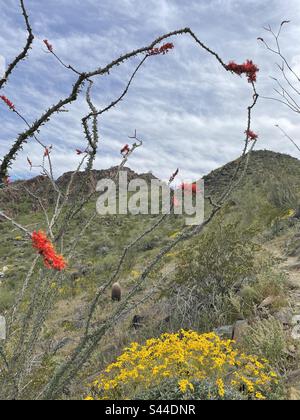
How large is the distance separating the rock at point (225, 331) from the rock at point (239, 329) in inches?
2.9

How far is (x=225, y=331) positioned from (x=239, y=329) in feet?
0.69

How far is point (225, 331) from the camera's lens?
Answer: 5.44 meters

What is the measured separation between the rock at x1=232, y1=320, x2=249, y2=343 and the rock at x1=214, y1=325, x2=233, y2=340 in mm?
73

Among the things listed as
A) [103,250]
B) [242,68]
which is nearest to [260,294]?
[242,68]

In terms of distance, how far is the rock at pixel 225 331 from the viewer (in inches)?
212

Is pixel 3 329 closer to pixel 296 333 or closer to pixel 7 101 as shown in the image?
pixel 7 101

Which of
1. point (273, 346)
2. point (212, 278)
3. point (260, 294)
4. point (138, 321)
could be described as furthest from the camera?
point (138, 321)

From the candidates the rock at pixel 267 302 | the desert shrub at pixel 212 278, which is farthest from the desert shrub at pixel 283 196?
the rock at pixel 267 302

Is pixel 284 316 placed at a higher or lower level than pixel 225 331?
higher

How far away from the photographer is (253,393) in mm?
3568

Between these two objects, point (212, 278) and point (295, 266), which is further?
point (295, 266)
